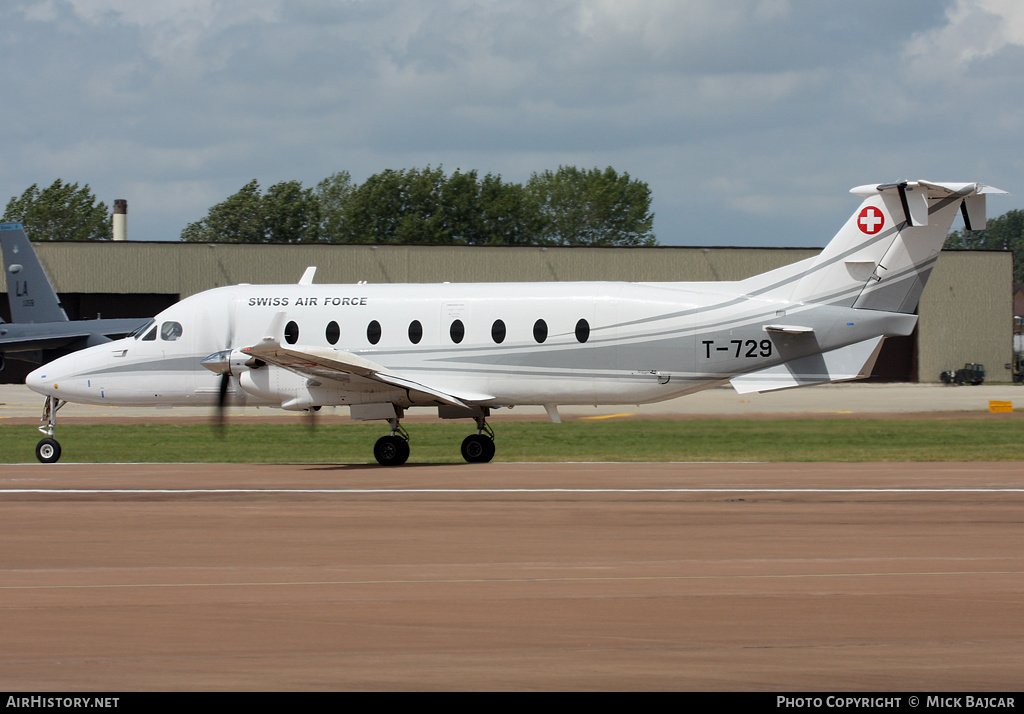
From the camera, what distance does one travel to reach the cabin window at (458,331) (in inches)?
859

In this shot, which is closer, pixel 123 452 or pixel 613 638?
pixel 613 638

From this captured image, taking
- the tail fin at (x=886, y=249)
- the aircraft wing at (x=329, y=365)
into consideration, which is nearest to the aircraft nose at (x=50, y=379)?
the aircraft wing at (x=329, y=365)

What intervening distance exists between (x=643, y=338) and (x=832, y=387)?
32.9 meters

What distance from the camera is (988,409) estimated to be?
38.8 meters

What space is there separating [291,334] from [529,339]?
15.9 ft

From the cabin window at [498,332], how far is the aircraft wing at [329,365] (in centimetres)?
125

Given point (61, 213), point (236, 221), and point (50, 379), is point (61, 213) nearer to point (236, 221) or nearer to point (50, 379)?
point (236, 221)

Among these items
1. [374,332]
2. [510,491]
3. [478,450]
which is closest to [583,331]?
[478,450]

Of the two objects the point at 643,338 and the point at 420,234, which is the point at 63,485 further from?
the point at 420,234

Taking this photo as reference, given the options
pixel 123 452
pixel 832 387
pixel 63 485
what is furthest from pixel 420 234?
pixel 63 485

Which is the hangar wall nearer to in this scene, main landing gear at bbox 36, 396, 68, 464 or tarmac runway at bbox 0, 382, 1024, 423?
tarmac runway at bbox 0, 382, 1024, 423

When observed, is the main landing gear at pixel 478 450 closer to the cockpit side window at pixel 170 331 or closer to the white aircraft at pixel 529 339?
the white aircraft at pixel 529 339

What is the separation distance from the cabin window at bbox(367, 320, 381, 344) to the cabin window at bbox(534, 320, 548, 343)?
318cm
